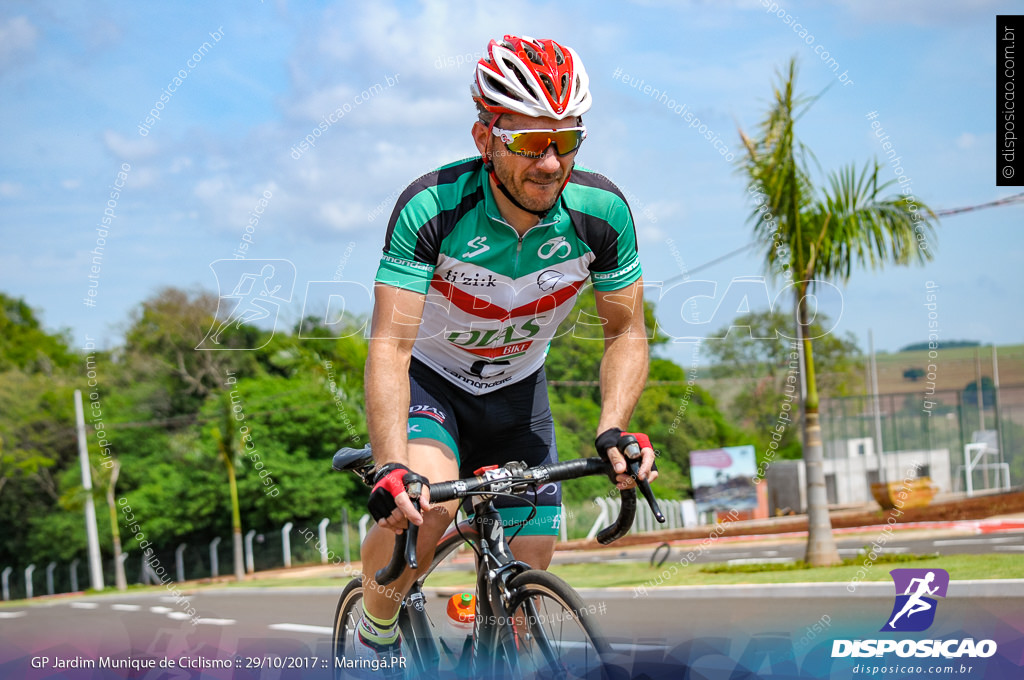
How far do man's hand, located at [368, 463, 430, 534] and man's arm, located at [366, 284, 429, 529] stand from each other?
25cm

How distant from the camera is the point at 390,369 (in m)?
3.11

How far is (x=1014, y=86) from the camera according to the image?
281 inches

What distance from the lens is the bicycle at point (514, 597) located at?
2736 mm

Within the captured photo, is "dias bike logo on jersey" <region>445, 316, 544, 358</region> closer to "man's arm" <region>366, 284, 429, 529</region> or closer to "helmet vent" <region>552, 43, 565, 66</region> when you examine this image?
"man's arm" <region>366, 284, 429, 529</region>

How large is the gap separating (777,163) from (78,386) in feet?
114

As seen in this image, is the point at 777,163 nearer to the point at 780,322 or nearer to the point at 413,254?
the point at 413,254

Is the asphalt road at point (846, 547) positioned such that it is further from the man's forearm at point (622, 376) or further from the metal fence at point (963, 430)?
the man's forearm at point (622, 376)

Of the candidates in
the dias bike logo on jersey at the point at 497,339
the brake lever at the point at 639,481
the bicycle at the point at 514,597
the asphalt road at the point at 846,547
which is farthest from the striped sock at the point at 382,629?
the asphalt road at the point at 846,547

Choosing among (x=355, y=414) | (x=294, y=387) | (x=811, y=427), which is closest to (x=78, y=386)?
(x=294, y=387)

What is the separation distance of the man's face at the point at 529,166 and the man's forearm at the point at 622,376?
0.58 metres

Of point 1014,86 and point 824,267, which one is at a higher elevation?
point 1014,86

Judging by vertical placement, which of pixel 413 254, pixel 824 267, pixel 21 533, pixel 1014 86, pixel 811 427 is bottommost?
pixel 21 533

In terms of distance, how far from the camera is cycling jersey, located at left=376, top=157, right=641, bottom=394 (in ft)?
10.5

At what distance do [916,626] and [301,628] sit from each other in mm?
5646
